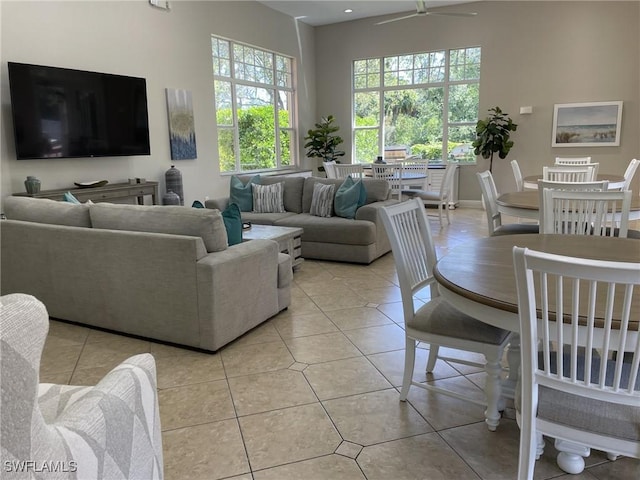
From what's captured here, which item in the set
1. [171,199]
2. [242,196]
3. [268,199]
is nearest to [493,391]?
[268,199]

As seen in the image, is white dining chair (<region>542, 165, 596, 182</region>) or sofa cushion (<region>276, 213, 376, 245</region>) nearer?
white dining chair (<region>542, 165, 596, 182</region>)

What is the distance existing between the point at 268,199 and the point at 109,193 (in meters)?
1.75

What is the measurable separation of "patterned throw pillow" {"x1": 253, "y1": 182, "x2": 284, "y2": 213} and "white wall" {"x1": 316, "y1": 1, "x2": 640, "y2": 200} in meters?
4.33

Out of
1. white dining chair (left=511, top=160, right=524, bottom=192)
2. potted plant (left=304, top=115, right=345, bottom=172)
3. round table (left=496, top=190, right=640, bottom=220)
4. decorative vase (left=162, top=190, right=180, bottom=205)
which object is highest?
potted plant (left=304, top=115, right=345, bottom=172)

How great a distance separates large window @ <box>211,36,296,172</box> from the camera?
714 centimetres

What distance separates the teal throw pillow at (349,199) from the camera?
16.1ft

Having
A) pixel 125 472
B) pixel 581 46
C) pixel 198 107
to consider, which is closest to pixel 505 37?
pixel 581 46

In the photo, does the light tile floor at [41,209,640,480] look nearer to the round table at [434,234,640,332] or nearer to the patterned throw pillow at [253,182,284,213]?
the round table at [434,234,640,332]

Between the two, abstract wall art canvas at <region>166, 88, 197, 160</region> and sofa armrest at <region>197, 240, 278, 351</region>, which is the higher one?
abstract wall art canvas at <region>166, 88, 197, 160</region>

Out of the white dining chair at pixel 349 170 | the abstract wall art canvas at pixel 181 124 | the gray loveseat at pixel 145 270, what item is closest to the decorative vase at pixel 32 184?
the gray loveseat at pixel 145 270

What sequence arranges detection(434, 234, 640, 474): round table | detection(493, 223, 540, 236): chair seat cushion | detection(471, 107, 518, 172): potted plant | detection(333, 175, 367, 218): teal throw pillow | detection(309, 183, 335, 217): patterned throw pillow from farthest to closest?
detection(471, 107, 518, 172): potted plant, detection(309, 183, 335, 217): patterned throw pillow, detection(333, 175, 367, 218): teal throw pillow, detection(493, 223, 540, 236): chair seat cushion, detection(434, 234, 640, 474): round table

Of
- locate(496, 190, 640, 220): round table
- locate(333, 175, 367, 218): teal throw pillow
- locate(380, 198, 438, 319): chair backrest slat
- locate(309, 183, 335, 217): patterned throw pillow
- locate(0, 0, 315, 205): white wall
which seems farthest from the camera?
locate(309, 183, 335, 217): patterned throw pillow

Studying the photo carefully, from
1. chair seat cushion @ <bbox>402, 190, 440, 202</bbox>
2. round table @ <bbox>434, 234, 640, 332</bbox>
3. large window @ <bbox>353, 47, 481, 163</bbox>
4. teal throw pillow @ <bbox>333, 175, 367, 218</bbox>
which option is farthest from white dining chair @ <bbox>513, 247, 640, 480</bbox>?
large window @ <bbox>353, 47, 481, 163</bbox>

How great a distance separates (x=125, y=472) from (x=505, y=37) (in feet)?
27.8
